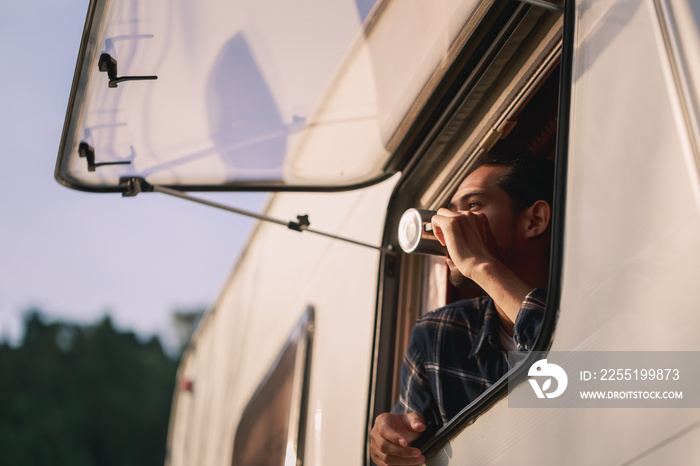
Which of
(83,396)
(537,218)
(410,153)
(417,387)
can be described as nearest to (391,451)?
(417,387)

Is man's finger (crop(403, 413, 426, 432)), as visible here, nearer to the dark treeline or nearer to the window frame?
the window frame

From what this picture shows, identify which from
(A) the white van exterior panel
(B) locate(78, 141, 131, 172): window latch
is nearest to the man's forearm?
(A) the white van exterior panel

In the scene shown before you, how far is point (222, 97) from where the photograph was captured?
1975mm

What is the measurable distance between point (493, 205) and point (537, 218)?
0.43 feet

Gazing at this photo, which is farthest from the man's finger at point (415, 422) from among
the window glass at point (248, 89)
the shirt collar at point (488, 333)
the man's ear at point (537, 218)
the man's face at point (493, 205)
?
the window glass at point (248, 89)

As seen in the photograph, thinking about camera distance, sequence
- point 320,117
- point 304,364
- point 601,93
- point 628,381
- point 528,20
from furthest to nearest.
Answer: point 304,364 < point 320,117 < point 528,20 < point 601,93 < point 628,381

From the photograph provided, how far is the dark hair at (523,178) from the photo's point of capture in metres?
A: 1.80

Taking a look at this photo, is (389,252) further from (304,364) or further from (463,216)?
(304,364)

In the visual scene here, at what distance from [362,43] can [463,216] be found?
28.2 inches

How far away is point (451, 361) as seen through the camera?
64.6 inches

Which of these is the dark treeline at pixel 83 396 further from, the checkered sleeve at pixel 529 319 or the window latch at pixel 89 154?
the checkered sleeve at pixel 529 319

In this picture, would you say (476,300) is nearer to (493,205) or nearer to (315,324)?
(493,205)

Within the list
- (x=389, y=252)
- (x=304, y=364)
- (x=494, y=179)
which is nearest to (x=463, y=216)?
(x=494, y=179)

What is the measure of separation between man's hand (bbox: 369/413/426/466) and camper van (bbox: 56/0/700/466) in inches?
2.5
